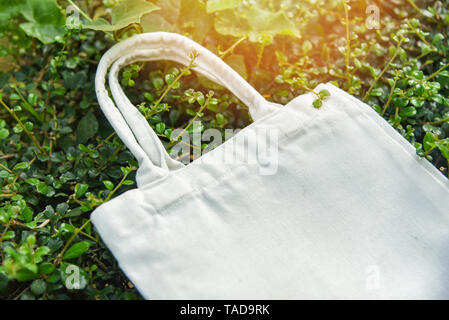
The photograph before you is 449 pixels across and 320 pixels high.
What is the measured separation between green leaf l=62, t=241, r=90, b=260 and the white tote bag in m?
0.05

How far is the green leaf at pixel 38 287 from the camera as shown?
65 centimetres

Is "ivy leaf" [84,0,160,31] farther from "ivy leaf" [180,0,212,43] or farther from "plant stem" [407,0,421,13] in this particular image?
"plant stem" [407,0,421,13]

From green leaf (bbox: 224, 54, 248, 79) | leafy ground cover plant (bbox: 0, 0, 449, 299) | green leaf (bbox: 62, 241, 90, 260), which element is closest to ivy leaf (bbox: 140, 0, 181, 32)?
leafy ground cover plant (bbox: 0, 0, 449, 299)

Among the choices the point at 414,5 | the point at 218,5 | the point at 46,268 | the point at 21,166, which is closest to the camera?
the point at 46,268

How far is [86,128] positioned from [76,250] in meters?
0.32

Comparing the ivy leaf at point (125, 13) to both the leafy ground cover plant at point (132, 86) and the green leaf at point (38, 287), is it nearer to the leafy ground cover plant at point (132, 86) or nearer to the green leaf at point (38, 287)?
the leafy ground cover plant at point (132, 86)

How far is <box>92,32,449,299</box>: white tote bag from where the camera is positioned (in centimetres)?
65

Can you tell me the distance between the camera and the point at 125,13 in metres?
0.84

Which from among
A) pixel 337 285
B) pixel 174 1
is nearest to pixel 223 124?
pixel 174 1

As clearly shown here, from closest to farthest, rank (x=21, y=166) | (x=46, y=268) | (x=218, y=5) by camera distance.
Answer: (x=46, y=268) → (x=21, y=166) → (x=218, y=5)

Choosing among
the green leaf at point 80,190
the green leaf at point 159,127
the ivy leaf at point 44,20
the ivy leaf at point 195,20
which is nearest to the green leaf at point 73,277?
the green leaf at point 80,190

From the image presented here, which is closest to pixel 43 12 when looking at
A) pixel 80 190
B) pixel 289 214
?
pixel 80 190

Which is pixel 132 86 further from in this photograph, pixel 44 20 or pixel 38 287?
pixel 38 287

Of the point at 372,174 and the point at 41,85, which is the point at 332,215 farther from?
the point at 41,85
